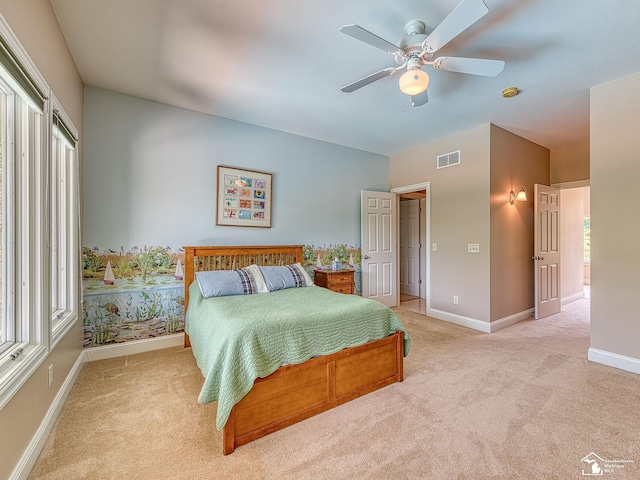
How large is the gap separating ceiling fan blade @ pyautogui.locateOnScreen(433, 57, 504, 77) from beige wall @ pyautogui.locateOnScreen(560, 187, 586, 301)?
4.52 metres

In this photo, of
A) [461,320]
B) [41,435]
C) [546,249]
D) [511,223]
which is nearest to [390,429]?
[41,435]

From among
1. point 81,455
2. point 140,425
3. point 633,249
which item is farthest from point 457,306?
point 81,455

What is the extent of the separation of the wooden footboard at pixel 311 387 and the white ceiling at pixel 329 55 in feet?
7.83

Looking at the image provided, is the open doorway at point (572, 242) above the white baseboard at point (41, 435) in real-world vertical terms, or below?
above

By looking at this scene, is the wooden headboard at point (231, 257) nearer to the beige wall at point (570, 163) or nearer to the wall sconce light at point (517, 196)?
the wall sconce light at point (517, 196)

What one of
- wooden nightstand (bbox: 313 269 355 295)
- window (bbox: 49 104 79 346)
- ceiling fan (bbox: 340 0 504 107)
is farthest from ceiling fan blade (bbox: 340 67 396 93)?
wooden nightstand (bbox: 313 269 355 295)

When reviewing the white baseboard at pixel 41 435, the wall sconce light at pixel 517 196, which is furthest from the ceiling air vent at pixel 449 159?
the white baseboard at pixel 41 435

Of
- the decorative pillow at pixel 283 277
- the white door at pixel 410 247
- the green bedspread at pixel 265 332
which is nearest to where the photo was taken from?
the green bedspread at pixel 265 332

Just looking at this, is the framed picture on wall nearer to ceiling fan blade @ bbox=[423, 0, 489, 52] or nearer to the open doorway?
ceiling fan blade @ bbox=[423, 0, 489, 52]

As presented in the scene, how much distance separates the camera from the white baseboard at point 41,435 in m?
1.44

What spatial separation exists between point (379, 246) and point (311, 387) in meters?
3.31

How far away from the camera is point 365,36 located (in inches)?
67.3

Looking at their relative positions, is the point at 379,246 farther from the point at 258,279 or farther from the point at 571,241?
the point at 571,241

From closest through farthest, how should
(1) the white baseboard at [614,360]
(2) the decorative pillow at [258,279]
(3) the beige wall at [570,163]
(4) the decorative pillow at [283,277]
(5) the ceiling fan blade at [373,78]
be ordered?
1. (5) the ceiling fan blade at [373,78]
2. (1) the white baseboard at [614,360]
3. (2) the decorative pillow at [258,279]
4. (4) the decorative pillow at [283,277]
5. (3) the beige wall at [570,163]
